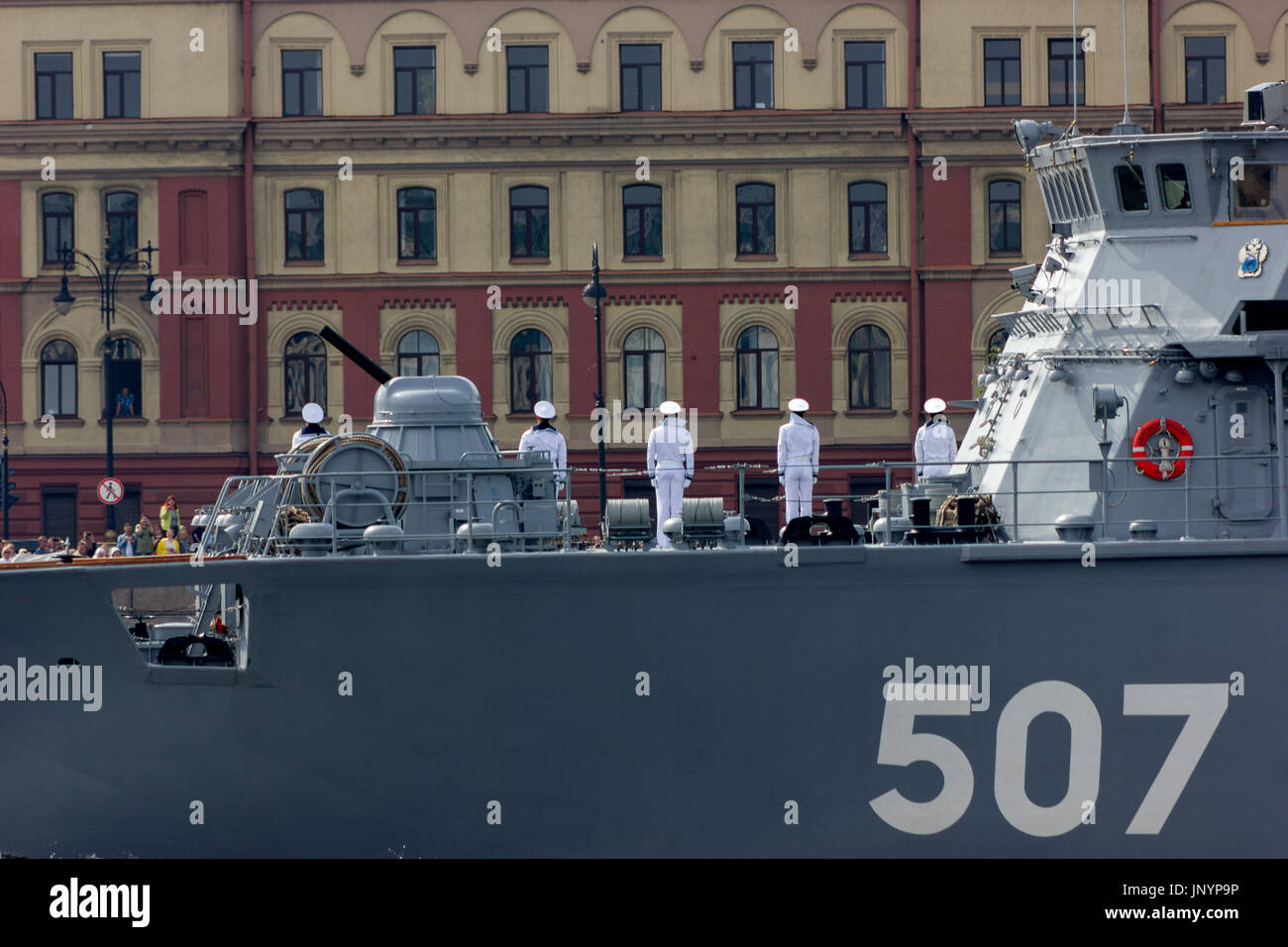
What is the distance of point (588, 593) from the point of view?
542 inches

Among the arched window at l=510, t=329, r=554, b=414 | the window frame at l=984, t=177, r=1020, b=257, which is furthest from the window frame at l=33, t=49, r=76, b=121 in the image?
the window frame at l=984, t=177, r=1020, b=257

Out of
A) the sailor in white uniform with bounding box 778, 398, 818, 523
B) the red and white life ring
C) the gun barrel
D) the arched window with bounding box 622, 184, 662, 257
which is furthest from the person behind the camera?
the arched window with bounding box 622, 184, 662, 257

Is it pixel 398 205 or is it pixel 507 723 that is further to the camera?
pixel 398 205

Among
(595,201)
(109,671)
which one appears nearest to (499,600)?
(109,671)

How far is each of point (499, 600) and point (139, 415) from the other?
3215 centimetres

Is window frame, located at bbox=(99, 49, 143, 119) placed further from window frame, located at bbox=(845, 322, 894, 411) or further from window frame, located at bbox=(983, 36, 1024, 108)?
window frame, located at bbox=(983, 36, 1024, 108)

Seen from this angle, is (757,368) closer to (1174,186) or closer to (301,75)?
(301,75)

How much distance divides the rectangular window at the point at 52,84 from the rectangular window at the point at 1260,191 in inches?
1416

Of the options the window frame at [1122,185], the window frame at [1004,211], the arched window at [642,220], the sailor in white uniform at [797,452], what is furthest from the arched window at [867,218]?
the window frame at [1122,185]

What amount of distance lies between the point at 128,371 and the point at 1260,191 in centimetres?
3468

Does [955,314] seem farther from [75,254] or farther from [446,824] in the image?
[446,824]

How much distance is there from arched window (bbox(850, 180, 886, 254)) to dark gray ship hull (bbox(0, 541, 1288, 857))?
102ft

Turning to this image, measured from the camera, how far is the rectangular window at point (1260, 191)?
14.6m

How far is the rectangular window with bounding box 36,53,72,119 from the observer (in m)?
43.8
